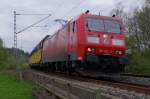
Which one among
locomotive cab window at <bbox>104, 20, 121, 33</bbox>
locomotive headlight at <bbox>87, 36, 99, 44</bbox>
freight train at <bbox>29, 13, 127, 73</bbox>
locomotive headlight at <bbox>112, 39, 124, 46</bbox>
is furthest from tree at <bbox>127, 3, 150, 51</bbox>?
locomotive headlight at <bbox>87, 36, 99, 44</bbox>

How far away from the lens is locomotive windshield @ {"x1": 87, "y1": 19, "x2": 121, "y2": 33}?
22844mm

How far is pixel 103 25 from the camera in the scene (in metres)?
23.2

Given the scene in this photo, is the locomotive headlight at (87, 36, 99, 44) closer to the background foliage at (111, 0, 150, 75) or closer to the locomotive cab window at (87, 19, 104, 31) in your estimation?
the locomotive cab window at (87, 19, 104, 31)

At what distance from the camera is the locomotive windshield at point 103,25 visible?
22.8m

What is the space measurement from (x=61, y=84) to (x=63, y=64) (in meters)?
14.8

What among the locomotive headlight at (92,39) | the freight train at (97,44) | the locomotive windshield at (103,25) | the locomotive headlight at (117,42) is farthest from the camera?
the locomotive windshield at (103,25)

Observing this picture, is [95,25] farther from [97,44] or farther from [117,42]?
[117,42]

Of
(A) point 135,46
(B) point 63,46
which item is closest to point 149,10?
(A) point 135,46

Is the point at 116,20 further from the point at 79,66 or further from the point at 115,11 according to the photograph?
the point at 115,11

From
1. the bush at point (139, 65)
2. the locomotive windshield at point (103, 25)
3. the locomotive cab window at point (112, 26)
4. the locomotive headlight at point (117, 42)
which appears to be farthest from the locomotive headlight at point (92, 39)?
the bush at point (139, 65)

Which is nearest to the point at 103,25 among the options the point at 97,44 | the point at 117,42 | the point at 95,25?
the point at 95,25

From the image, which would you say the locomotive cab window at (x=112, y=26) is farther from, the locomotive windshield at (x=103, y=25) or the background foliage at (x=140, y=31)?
the background foliage at (x=140, y=31)

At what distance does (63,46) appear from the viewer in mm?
27234

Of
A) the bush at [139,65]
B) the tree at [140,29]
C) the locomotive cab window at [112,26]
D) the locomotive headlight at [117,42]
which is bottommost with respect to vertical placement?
the bush at [139,65]
